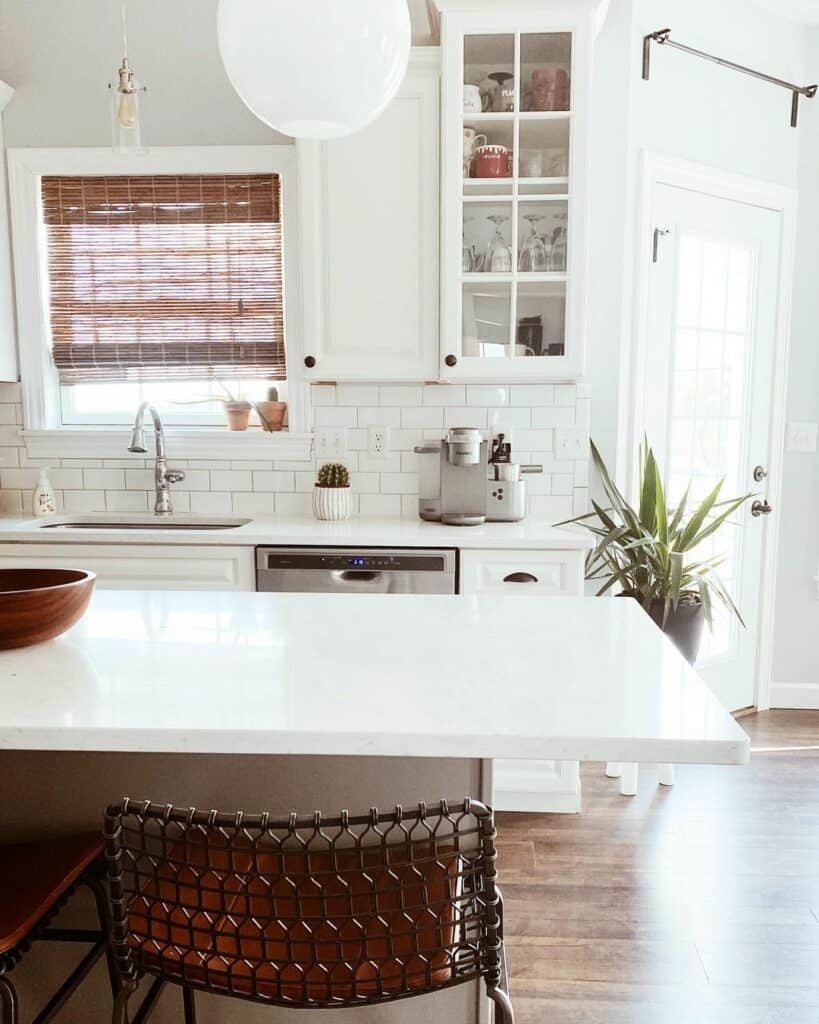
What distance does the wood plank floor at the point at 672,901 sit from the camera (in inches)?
79.0

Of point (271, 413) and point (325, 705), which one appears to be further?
point (271, 413)

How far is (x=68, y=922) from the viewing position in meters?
1.62

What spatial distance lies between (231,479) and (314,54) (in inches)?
94.2

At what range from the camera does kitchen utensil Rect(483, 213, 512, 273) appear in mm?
2986

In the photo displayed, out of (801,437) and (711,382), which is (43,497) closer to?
(711,382)

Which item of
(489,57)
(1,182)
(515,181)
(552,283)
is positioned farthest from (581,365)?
(1,182)

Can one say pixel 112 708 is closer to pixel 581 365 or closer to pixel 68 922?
pixel 68 922

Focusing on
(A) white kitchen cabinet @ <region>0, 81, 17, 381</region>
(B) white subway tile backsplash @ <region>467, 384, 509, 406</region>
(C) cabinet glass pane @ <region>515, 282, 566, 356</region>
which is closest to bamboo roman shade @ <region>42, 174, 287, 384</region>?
(A) white kitchen cabinet @ <region>0, 81, 17, 381</region>

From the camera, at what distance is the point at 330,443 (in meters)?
3.42

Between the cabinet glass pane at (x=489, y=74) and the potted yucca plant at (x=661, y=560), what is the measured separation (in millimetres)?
1336

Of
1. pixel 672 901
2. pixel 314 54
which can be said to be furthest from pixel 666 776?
pixel 314 54

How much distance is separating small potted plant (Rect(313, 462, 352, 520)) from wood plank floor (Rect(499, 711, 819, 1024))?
4.11ft

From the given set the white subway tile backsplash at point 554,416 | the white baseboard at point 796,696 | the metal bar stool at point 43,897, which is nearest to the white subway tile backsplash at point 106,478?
the white subway tile backsplash at point 554,416

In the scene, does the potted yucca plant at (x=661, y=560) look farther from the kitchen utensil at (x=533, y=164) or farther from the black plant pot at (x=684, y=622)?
the kitchen utensil at (x=533, y=164)
